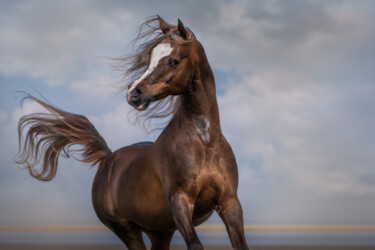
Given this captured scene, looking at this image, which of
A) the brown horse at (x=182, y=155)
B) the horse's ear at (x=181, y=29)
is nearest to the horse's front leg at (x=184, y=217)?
the brown horse at (x=182, y=155)

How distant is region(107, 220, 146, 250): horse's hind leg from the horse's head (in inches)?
82.4

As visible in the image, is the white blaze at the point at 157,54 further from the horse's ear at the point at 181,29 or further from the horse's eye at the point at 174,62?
the horse's ear at the point at 181,29

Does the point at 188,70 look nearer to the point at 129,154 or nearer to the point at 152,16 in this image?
the point at 152,16

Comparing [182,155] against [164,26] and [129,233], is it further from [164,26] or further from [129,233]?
[129,233]

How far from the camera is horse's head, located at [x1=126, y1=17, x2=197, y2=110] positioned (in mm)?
4852

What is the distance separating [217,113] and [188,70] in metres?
0.57

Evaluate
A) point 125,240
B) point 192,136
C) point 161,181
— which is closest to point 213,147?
point 192,136

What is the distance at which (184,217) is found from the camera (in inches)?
191

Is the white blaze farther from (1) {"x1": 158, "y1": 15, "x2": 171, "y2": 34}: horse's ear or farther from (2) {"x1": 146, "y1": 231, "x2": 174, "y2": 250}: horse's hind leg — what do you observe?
(2) {"x1": 146, "y1": 231, "x2": 174, "y2": 250}: horse's hind leg

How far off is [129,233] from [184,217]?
1.85m

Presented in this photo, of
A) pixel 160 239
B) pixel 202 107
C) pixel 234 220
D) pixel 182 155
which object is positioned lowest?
pixel 160 239

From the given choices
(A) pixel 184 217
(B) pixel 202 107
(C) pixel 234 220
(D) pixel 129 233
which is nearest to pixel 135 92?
(B) pixel 202 107

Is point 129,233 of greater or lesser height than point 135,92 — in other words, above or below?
below

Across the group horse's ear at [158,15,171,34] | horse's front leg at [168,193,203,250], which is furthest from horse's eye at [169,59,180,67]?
horse's front leg at [168,193,203,250]
